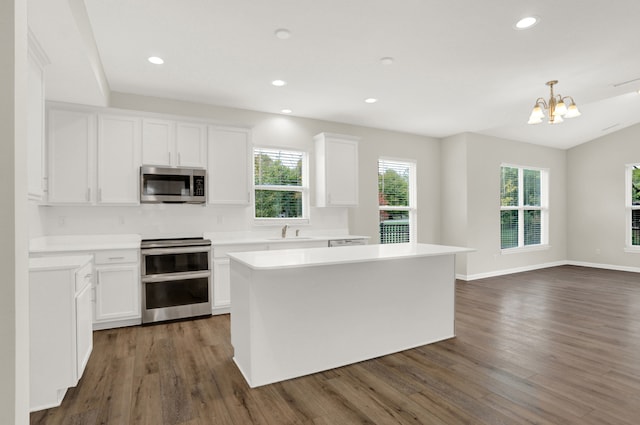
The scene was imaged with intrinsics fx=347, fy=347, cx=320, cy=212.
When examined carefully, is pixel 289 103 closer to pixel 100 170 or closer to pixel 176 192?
pixel 176 192

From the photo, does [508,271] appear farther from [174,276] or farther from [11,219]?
[11,219]

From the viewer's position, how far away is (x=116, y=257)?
12.1ft

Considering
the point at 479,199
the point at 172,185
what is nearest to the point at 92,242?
the point at 172,185

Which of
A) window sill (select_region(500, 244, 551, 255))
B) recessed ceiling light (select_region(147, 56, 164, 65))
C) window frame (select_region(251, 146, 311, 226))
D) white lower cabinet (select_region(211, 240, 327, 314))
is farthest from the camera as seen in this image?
window sill (select_region(500, 244, 551, 255))

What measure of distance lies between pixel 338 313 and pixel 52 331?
1.97m

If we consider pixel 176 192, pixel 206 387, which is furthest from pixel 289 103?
pixel 206 387

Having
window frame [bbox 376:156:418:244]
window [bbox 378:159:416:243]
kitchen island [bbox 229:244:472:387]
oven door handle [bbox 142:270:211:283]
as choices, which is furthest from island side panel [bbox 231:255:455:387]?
window frame [bbox 376:156:418:244]

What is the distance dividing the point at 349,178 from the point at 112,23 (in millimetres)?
3566

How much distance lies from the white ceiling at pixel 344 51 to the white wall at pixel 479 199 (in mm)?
1616

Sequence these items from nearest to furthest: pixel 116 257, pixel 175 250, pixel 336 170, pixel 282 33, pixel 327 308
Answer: pixel 327 308
pixel 282 33
pixel 116 257
pixel 175 250
pixel 336 170

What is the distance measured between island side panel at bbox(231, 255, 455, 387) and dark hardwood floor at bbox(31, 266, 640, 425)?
12 cm

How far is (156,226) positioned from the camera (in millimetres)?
4418

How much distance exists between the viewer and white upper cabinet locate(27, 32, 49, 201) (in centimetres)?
241

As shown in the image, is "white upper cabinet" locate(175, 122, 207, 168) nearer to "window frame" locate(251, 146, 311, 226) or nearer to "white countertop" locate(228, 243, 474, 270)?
"window frame" locate(251, 146, 311, 226)
